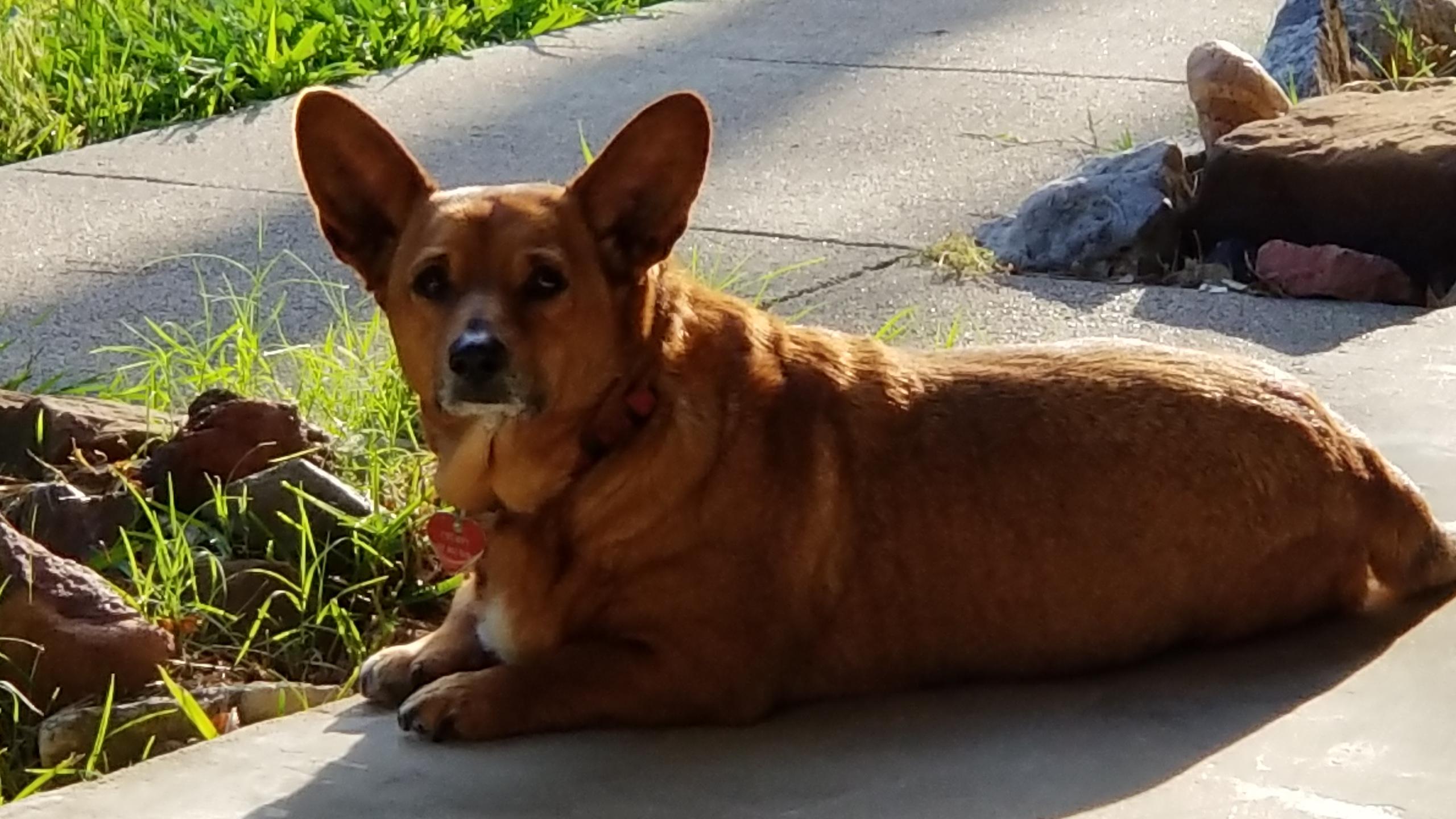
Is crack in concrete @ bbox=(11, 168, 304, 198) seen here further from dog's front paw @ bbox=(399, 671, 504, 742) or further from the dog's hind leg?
the dog's hind leg

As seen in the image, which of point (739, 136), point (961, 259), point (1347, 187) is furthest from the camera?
point (739, 136)

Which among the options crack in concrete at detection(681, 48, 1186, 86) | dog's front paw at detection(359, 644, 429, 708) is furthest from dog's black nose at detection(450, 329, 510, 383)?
crack in concrete at detection(681, 48, 1186, 86)

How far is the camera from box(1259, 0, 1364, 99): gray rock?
21.9 ft

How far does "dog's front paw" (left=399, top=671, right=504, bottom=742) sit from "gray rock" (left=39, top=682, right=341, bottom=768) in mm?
411

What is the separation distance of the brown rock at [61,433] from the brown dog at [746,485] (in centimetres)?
115

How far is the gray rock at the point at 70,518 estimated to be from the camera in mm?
4066

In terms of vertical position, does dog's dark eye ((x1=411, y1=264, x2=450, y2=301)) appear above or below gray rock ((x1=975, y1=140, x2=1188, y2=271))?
above

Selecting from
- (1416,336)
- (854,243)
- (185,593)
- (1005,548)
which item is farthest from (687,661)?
(854,243)

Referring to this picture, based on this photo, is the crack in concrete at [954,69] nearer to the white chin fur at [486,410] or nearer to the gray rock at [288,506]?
the gray rock at [288,506]

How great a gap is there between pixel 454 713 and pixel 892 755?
0.64 m

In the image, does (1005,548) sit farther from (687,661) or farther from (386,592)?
(386,592)

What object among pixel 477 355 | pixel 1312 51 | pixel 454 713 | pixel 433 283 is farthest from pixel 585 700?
pixel 1312 51

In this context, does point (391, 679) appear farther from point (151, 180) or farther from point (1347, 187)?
point (151, 180)

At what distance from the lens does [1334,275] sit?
212 inches
